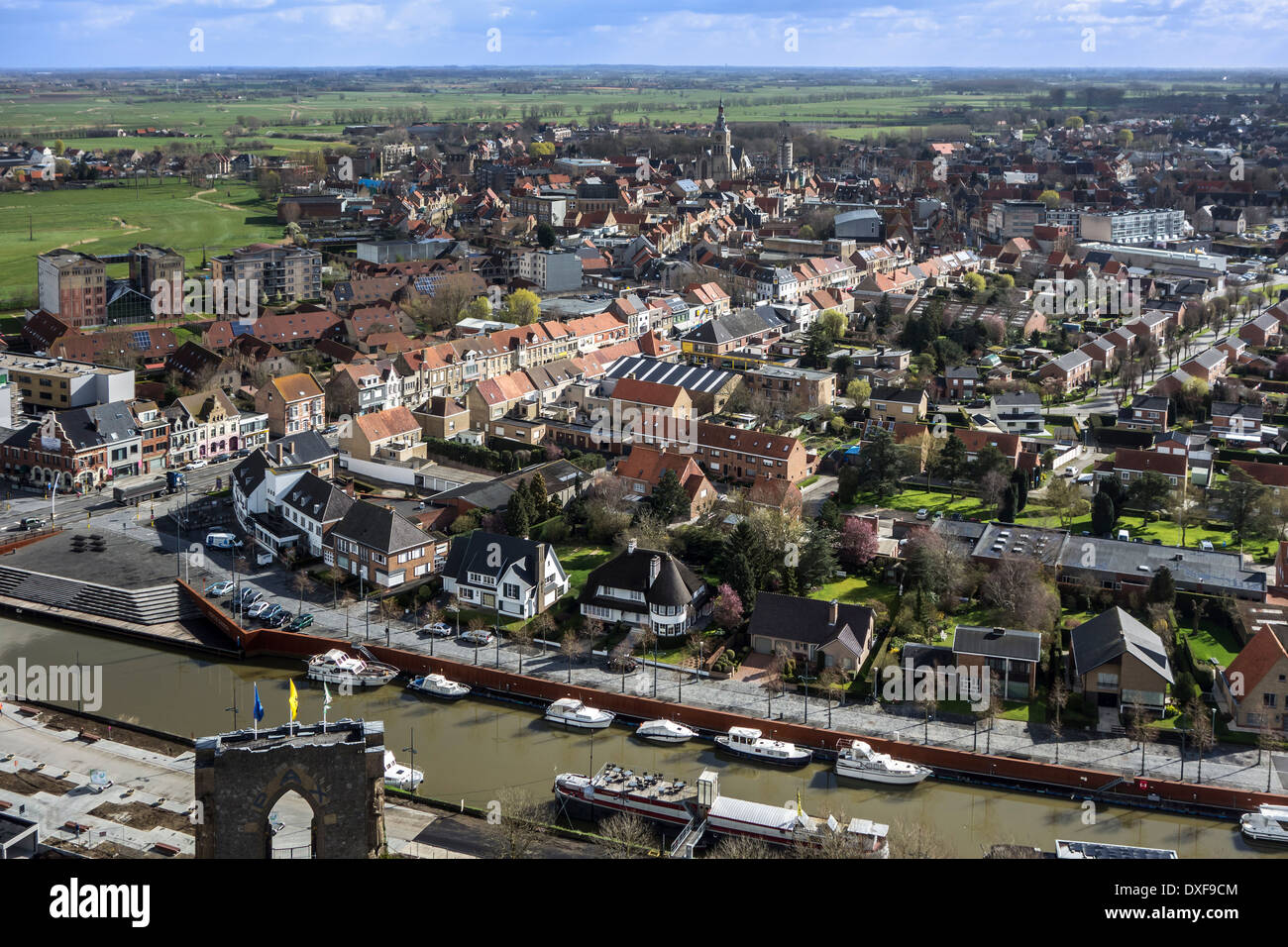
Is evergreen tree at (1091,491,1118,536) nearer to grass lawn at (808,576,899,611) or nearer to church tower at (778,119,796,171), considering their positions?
grass lawn at (808,576,899,611)

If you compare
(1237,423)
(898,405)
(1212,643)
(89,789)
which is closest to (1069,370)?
(1237,423)

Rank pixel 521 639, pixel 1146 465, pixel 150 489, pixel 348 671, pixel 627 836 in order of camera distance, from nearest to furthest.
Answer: pixel 627 836, pixel 348 671, pixel 521 639, pixel 150 489, pixel 1146 465

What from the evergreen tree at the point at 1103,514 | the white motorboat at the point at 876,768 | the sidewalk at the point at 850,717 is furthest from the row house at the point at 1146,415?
the white motorboat at the point at 876,768

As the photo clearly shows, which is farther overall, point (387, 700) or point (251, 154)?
point (251, 154)

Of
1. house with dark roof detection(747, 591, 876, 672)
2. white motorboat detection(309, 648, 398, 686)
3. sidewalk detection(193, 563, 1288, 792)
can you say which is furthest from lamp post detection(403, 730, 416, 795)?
house with dark roof detection(747, 591, 876, 672)

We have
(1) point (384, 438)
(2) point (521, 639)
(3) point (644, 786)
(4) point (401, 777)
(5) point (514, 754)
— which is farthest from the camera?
(1) point (384, 438)

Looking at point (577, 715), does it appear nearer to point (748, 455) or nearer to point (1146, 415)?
point (748, 455)
